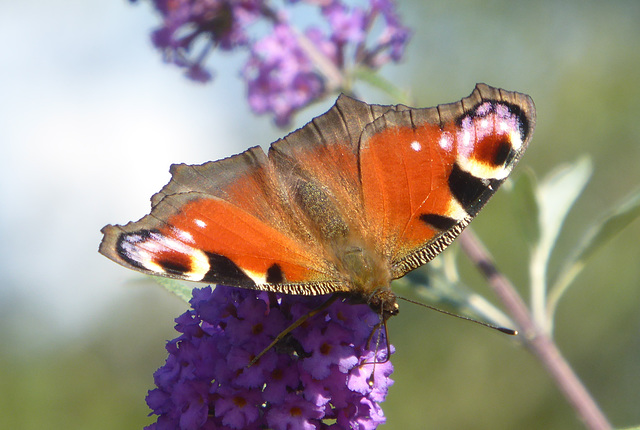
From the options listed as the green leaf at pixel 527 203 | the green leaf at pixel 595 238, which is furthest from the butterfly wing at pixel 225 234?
the green leaf at pixel 595 238

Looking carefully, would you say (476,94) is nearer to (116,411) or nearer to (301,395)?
(301,395)

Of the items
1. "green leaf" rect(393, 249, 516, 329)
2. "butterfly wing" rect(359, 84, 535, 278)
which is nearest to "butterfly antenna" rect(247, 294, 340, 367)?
"butterfly wing" rect(359, 84, 535, 278)

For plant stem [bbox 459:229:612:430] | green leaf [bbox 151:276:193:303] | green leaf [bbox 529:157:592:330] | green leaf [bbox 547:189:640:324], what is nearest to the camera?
green leaf [bbox 151:276:193:303]

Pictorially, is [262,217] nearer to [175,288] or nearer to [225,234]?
[225,234]

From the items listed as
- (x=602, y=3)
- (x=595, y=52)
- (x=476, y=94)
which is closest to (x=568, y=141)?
(x=595, y=52)

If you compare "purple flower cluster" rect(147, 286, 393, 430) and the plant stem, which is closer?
"purple flower cluster" rect(147, 286, 393, 430)

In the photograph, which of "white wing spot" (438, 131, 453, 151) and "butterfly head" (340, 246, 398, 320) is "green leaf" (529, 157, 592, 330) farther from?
"butterfly head" (340, 246, 398, 320)
